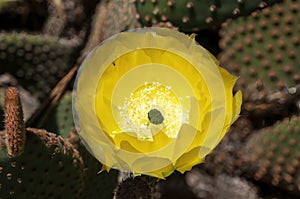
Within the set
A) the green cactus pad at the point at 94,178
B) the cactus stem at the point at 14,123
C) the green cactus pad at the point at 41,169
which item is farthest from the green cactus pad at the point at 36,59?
the cactus stem at the point at 14,123

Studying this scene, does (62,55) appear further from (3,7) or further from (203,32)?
(203,32)

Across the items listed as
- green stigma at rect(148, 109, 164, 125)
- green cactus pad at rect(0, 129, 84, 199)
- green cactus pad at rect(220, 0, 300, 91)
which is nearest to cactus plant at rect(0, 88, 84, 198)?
green cactus pad at rect(0, 129, 84, 199)

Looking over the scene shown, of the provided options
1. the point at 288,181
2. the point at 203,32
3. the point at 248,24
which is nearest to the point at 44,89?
the point at 203,32

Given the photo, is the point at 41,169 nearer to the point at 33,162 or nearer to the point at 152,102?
the point at 33,162

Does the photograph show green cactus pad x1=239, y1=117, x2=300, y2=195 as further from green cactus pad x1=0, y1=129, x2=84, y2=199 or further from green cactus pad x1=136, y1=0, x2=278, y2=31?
green cactus pad x1=0, y1=129, x2=84, y2=199

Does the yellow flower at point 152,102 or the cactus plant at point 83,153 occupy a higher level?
the yellow flower at point 152,102

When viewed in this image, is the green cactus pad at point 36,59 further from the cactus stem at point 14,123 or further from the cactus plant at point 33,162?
the cactus stem at point 14,123

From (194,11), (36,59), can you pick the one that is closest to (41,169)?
(36,59)

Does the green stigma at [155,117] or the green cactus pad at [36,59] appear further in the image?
the green cactus pad at [36,59]
